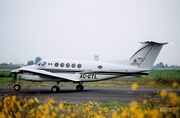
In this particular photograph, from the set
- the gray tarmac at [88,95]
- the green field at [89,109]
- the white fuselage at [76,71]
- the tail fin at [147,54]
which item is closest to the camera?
the green field at [89,109]

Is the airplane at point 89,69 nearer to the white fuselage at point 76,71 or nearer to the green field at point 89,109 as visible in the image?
the white fuselage at point 76,71

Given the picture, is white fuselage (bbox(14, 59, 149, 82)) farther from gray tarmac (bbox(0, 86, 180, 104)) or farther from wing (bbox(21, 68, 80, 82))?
gray tarmac (bbox(0, 86, 180, 104))

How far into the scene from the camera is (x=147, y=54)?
22219 millimetres

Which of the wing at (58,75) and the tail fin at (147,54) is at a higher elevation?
the tail fin at (147,54)

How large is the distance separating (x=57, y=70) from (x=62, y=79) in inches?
51.5

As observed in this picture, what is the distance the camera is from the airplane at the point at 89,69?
72.8 ft

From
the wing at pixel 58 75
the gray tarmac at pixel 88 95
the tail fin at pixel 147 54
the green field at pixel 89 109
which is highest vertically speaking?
the tail fin at pixel 147 54

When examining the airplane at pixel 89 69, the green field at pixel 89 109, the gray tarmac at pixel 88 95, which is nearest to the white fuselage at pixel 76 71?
the airplane at pixel 89 69

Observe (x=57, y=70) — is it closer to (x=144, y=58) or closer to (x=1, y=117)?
(x=144, y=58)

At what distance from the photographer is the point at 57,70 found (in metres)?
23.8

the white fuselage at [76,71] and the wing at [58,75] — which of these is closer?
the white fuselage at [76,71]

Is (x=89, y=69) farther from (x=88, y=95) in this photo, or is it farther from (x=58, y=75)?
(x=88, y=95)

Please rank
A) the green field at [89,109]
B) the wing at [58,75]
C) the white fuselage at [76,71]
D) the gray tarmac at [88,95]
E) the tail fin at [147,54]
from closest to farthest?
the green field at [89,109] → the gray tarmac at [88,95] → the tail fin at [147,54] → the white fuselage at [76,71] → the wing at [58,75]

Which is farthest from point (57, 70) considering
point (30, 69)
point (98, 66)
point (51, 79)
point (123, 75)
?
point (123, 75)
